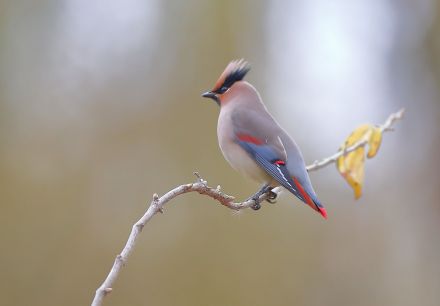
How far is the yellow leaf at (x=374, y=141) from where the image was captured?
3.84 m

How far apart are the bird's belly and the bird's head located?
1.09ft

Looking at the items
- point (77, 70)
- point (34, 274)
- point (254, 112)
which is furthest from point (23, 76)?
point (254, 112)

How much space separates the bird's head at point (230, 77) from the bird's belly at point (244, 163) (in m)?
0.33

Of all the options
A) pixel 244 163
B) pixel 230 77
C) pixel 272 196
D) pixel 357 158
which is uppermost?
pixel 230 77

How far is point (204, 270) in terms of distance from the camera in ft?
25.5

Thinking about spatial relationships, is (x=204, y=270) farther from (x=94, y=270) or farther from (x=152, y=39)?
(x=152, y=39)

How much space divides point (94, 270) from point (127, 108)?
200 cm

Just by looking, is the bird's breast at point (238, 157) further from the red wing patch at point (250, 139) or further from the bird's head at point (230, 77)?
the bird's head at point (230, 77)

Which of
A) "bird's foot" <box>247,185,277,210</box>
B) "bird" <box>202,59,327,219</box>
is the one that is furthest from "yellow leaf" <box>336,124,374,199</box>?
"bird's foot" <box>247,185,277,210</box>

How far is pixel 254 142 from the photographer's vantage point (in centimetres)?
418

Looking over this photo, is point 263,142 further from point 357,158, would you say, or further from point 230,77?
point 357,158

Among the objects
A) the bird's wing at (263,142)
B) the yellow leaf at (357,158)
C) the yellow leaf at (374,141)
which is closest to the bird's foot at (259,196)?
the bird's wing at (263,142)

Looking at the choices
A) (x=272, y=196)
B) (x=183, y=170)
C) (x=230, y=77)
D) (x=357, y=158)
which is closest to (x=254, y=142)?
(x=272, y=196)

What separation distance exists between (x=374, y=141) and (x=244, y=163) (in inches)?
24.5
